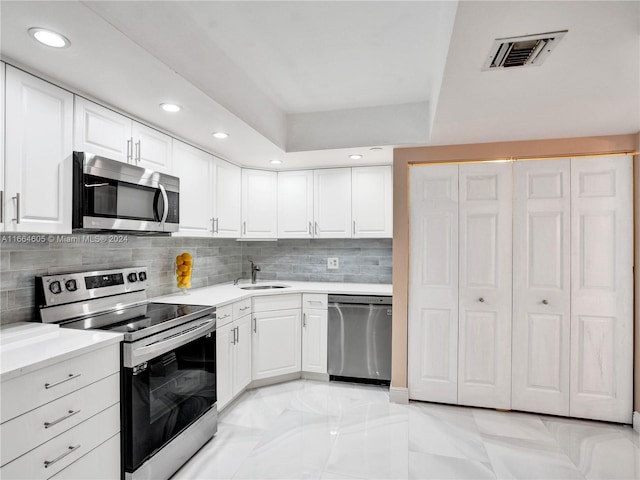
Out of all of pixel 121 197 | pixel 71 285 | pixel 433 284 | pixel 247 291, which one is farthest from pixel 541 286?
pixel 71 285

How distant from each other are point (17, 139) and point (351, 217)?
2633 millimetres

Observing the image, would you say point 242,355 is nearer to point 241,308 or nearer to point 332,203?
point 241,308

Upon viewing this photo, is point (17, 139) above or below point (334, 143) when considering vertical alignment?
below

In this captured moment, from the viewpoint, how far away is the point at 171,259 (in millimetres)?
3066

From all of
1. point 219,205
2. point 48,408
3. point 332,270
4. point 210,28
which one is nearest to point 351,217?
point 332,270

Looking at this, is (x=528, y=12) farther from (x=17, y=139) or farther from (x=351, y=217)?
(x=351, y=217)

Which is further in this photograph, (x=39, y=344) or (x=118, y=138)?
(x=118, y=138)

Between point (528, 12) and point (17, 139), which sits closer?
point (528, 12)

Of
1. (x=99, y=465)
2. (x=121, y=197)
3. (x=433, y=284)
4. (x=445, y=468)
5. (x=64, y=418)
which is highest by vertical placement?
(x=121, y=197)

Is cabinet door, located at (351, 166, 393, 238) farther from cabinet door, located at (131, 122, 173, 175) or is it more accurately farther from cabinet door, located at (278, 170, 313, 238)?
cabinet door, located at (131, 122, 173, 175)

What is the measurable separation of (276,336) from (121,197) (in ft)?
6.05

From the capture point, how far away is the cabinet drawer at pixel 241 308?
9.47 ft

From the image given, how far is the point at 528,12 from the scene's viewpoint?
Result: 1.21 m

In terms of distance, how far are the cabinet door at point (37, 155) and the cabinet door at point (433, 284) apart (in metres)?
2.38
